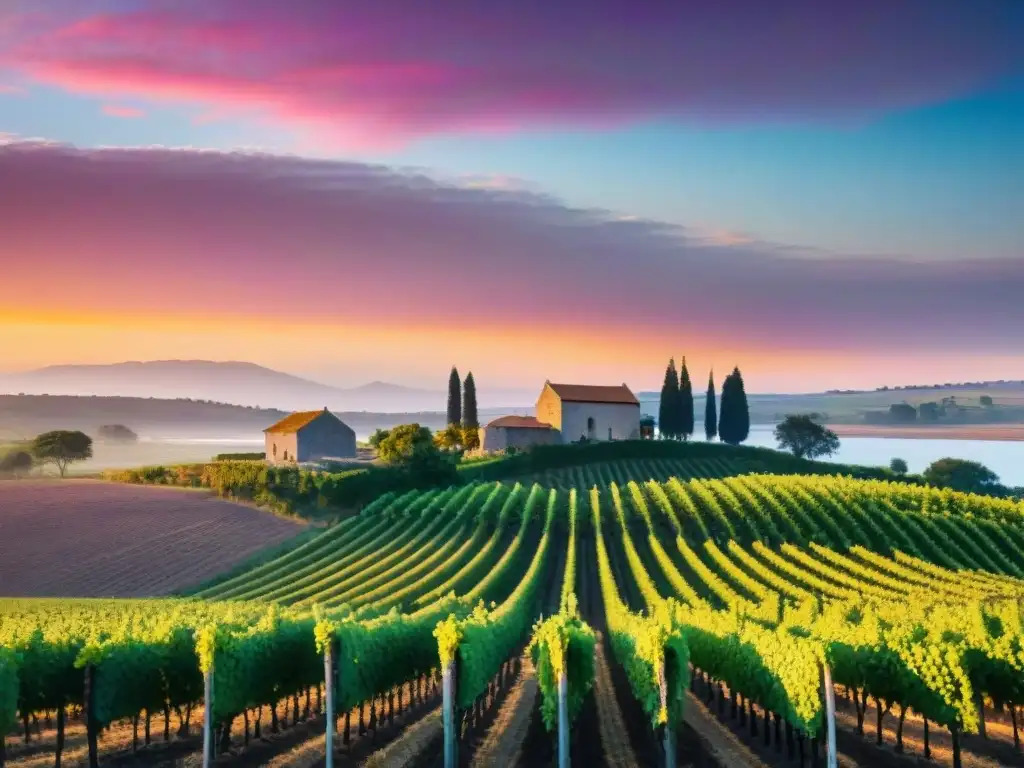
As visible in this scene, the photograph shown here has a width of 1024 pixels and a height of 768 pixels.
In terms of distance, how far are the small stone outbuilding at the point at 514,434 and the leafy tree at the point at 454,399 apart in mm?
12692

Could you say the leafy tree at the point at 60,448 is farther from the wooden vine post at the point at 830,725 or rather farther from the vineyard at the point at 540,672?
the wooden vine post at the point at 830,725

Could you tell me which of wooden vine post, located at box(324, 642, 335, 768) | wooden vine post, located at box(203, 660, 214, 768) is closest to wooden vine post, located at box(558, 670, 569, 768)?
wooden vine post, located at box(324, 642, 335, 768)

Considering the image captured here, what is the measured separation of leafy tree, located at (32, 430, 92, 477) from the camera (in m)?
106

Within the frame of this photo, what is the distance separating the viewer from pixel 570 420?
3688 inches

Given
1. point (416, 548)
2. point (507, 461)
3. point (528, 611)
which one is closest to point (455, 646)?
point (528, 611)

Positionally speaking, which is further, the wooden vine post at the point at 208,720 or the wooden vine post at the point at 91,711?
the wooden vine post at the point at 91,711

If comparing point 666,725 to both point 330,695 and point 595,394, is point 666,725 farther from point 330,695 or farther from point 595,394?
point 595,394

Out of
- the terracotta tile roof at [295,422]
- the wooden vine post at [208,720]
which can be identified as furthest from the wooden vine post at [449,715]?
the terracotta tile roof at [295,422]

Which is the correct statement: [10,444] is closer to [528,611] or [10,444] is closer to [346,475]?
[346,475]

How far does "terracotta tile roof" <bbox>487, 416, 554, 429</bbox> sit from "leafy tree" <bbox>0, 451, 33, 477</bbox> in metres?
53.1

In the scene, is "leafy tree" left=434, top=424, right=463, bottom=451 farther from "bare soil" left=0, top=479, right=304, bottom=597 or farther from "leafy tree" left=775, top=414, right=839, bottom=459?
"leafy tree" left=775, top=414, right=839, bottom=459

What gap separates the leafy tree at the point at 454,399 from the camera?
342ft

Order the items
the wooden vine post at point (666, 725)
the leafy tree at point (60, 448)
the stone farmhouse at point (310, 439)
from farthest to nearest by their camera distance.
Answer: the leafy tree at point (60, 448)
the stone farmhouse at point (310, 439)
the wooden vine post at point (666, 725)

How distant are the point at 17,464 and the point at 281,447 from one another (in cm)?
4744
